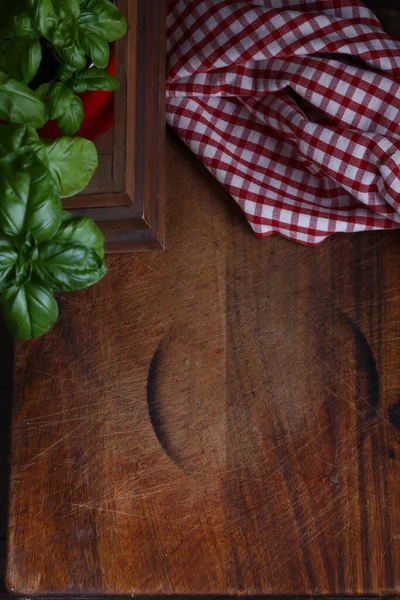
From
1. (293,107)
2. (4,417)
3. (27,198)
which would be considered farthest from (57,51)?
(4,417)

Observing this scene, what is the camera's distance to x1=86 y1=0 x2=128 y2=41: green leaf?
54 cm

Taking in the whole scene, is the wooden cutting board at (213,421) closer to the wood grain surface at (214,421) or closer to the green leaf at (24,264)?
the wood grain surface at (214,421)

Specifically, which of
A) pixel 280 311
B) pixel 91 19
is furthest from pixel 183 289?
pixel 91 19

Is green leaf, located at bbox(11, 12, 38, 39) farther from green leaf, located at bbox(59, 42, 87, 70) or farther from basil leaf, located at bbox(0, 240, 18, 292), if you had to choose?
basil leaf, located at bbox(0, 240, 18, 292)

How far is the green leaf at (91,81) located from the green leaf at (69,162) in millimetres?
53

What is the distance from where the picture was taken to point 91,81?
22.0 inches

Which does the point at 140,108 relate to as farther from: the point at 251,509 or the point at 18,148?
the point at 251,509

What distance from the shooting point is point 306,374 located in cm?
77

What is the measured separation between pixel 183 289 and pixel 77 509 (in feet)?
0.80

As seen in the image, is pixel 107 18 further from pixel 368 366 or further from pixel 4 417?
pixel 4 417

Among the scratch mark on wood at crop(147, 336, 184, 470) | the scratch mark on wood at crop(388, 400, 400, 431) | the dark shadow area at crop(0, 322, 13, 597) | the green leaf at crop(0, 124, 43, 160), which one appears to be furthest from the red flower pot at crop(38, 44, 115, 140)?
the dark shadow area at crop(0, 322, 13, 597)

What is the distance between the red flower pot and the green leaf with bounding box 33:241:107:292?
0.18 meters

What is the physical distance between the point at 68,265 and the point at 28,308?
1.4 inches

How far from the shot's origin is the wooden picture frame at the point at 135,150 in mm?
657
